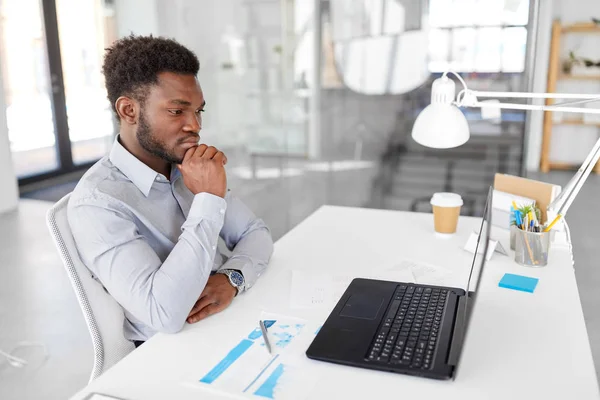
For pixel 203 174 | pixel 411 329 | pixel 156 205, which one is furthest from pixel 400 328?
pixel 156 205

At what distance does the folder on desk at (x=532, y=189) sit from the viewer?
178 cm

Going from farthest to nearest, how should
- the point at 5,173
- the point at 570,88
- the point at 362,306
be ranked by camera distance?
the point at 570,88 < the point at 5,173 < the point at 362,306

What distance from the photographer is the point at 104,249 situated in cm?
127

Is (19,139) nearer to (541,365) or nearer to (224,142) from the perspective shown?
(224,142)

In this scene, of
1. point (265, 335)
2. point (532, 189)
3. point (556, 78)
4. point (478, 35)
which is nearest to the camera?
point (265, 335)

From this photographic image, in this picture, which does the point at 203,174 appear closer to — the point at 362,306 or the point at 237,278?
the point at 237,278

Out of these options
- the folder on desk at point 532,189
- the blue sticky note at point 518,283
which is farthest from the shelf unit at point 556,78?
the blue sticky note at point 518,283

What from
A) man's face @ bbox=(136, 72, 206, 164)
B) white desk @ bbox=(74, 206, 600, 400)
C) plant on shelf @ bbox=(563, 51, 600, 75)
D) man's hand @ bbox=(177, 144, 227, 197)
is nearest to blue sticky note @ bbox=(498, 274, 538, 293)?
white desk @ bbox=(74, 206, 600, 400)

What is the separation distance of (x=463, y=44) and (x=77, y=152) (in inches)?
191

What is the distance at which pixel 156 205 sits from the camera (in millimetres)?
1468

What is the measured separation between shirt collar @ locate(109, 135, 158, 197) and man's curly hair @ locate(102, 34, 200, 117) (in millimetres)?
120

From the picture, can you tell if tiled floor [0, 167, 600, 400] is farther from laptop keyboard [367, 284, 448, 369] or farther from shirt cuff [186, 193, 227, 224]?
laptop keyboard [367, 284, 448, 369]

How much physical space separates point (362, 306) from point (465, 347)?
0.25 metres

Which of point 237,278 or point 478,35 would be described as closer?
point 237,278
